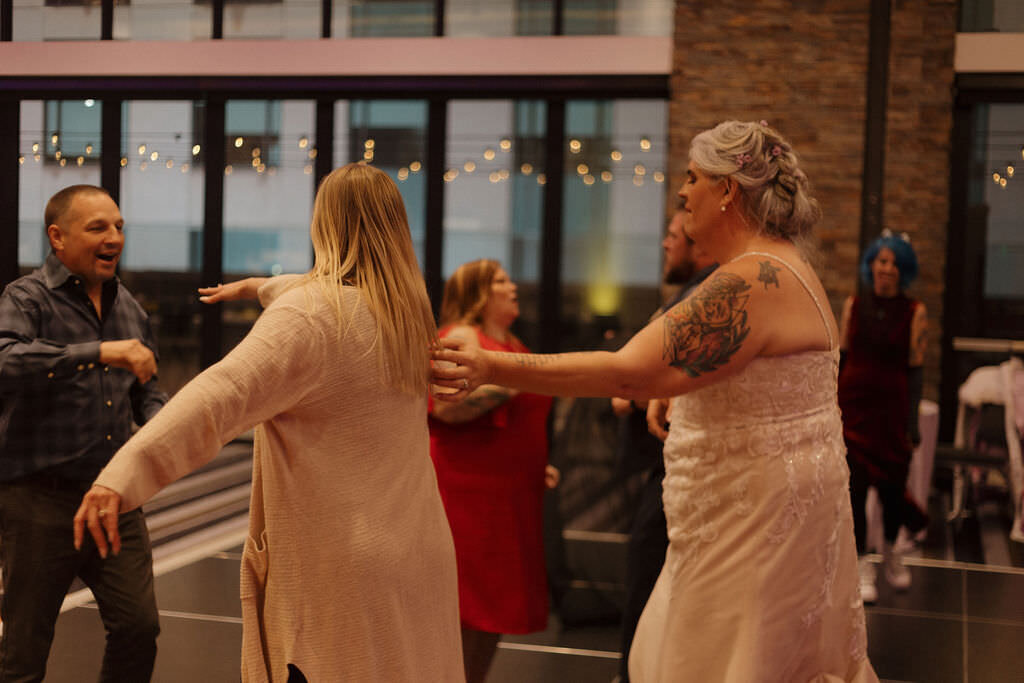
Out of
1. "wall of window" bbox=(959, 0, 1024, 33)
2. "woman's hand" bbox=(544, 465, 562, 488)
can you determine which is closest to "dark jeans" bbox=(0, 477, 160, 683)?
"woman's hand" bbox=(544, 465, 562, 488)

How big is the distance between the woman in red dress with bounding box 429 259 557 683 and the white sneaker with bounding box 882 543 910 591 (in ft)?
8.30

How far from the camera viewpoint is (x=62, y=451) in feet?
8.20

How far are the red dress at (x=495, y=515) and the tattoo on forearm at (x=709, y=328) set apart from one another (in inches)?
49.4

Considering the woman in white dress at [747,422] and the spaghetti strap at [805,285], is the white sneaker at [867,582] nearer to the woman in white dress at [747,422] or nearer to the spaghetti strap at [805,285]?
the woman in white dress at [747,422]

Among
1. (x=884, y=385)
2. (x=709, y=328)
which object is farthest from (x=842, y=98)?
(x=709, y=328)

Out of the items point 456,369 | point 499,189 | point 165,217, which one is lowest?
point 456,369

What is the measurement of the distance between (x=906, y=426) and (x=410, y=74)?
4688 mm

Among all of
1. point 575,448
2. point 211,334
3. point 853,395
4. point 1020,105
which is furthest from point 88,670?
point 1020,105

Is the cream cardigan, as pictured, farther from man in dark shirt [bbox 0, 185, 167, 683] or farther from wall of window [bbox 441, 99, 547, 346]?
wall of window [bbox 441, 99, 547, 346]

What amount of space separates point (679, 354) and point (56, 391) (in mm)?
1542

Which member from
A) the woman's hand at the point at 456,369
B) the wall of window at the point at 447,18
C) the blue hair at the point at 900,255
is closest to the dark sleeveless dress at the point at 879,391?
the blue hair at the point at 900,255

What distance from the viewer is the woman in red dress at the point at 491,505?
3.09 m

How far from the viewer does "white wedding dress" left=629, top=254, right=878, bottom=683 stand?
1.96 metres

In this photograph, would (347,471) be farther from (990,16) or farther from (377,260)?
(990,16)
